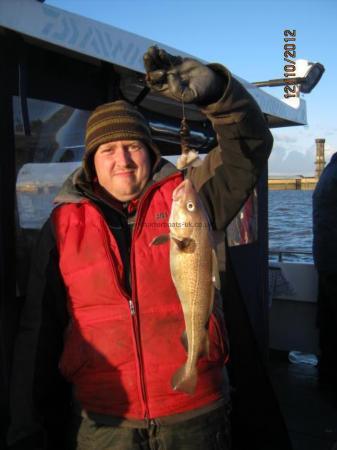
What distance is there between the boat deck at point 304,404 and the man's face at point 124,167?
299 cm

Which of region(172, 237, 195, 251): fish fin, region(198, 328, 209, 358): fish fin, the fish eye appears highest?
the fish eye

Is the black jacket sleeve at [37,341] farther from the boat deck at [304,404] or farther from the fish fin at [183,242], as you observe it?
the boat deck at [304,404]

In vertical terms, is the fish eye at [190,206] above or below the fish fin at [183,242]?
above

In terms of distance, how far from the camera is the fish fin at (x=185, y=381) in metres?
2.05

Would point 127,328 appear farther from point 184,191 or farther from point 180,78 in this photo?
point 180,78

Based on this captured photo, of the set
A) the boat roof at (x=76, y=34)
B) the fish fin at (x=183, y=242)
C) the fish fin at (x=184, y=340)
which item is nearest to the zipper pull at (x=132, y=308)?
the fish fin at (x=184, y=340)

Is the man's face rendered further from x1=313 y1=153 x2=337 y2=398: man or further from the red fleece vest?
x1=313 y1=153 x2=337 y2=398: man

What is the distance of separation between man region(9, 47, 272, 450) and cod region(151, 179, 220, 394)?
0.14 meters

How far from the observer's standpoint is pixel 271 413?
8.71 feet

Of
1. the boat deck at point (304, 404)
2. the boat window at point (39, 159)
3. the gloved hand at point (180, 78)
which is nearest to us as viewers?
the gloved hand at point (180, 78)

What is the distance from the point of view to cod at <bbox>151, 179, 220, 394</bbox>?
1.97 metres

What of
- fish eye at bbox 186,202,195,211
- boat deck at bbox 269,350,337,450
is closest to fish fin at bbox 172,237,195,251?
fish eye at bbox 186,202,195,211

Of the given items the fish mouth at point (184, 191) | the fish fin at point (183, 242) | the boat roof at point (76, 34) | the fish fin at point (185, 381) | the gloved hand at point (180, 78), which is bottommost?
the fish fin at point (185, 381)

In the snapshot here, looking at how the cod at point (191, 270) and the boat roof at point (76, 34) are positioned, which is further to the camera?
the boat roof at point (76, 34)
